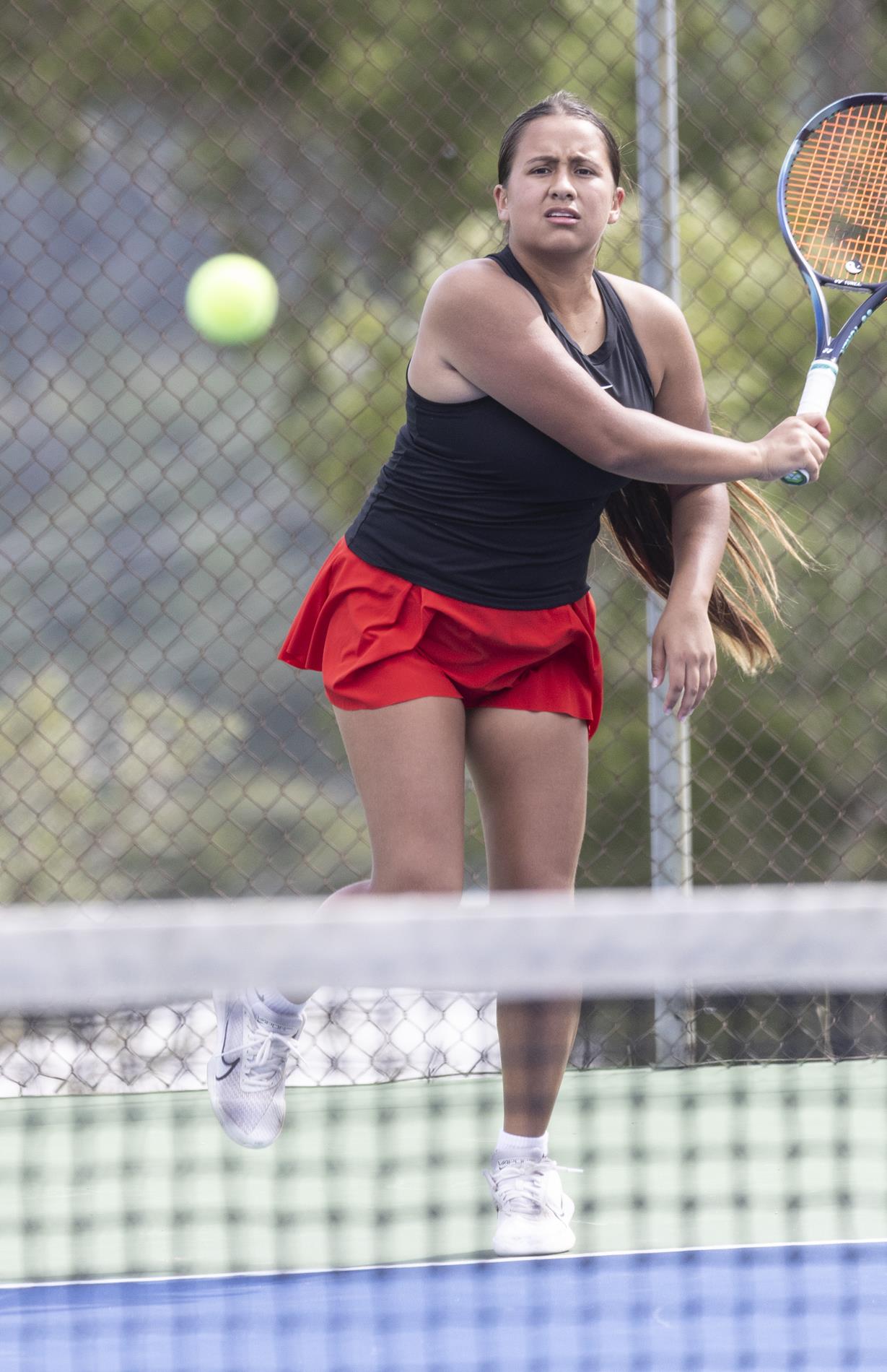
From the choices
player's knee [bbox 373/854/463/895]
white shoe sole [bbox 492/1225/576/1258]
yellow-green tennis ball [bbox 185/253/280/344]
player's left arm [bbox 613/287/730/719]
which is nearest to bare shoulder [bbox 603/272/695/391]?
player's left arm [bbox 613/287/730/719]

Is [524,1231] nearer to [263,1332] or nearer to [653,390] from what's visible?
[263,1332]

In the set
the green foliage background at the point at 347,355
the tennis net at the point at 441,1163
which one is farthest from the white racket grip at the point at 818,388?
the green foliage background at the point at 347,355

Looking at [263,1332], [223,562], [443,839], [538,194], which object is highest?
[223,562]

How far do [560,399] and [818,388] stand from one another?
0.43 m

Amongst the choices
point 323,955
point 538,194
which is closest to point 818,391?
point 538,194

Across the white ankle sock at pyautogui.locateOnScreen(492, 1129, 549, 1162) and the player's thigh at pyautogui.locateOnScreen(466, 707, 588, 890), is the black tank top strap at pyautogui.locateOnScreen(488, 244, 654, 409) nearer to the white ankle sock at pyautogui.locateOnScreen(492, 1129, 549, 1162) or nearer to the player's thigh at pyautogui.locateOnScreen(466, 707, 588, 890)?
the player's thigh at pyautogui.locateOnScreen(466, 707, 588, 890)

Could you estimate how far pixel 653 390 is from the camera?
203cm

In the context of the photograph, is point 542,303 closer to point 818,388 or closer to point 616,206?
point 616,206

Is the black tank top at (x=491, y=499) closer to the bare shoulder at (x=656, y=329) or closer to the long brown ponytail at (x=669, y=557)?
the bare shoulder at (x=656, y=329)

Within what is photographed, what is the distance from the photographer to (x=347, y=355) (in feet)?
14.9

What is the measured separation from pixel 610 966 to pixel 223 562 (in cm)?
456

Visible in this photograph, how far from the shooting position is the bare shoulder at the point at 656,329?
6.63ft

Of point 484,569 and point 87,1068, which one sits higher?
point 484,569

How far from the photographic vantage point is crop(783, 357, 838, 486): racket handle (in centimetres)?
201
